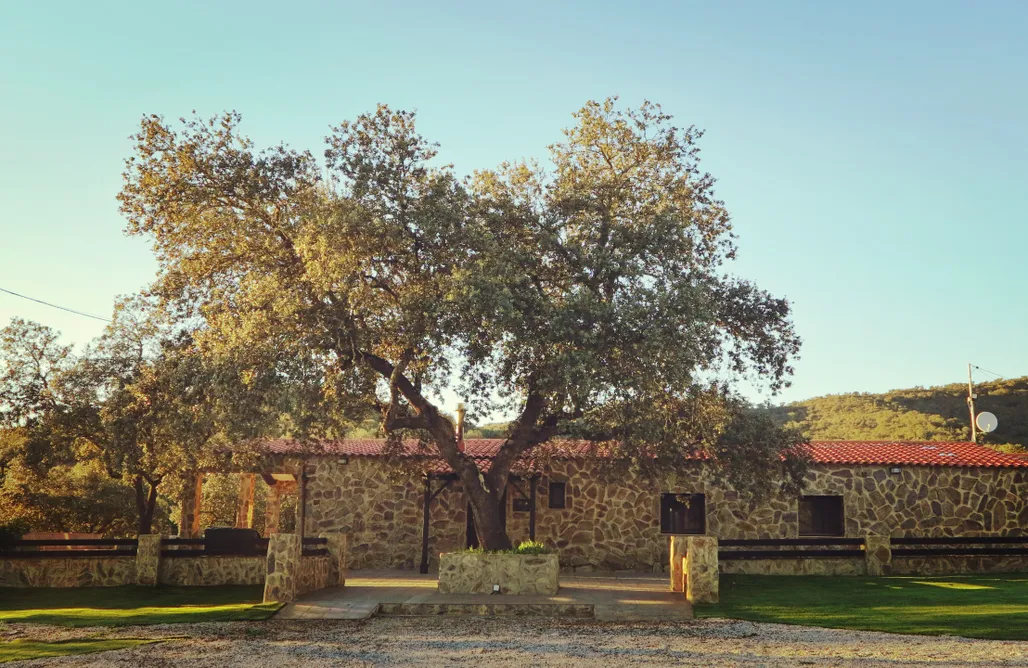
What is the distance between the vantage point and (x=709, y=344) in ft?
59.0

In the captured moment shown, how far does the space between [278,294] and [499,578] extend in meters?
6.87

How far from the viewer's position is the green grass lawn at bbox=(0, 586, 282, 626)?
48.9 ft

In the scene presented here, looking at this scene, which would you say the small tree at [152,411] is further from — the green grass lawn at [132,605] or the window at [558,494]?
the window at [558,494]

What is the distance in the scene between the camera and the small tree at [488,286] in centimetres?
1670

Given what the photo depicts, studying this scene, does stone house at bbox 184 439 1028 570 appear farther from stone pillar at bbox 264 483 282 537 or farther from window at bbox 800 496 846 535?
stone pillar at bbox 264 483 282 537

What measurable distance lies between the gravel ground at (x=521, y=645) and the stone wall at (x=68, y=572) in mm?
5641

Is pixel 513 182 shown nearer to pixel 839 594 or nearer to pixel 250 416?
pixel 250 416

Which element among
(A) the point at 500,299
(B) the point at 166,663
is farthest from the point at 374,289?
(B) the point at 166,663

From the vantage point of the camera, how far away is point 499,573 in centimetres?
1734

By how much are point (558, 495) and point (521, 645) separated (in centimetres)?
1198

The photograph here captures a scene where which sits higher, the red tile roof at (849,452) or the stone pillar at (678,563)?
the red tile roof at (849,452)

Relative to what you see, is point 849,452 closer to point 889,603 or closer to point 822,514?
point 822,514

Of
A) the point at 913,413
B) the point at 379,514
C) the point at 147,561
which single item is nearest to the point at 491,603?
the point at 147,561

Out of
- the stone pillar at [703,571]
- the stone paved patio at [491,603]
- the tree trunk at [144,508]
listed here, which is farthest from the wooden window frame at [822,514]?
the tree trunk at [144,508]
